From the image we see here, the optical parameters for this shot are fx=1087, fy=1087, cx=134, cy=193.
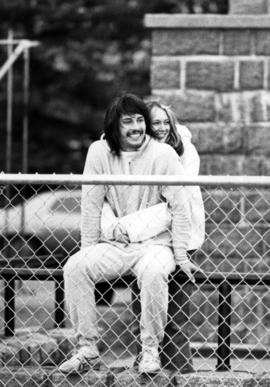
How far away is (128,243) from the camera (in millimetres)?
5699

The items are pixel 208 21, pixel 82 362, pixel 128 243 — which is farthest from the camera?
pixel 208 21

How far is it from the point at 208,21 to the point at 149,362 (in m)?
3.14

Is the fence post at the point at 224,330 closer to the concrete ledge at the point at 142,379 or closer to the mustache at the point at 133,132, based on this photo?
the concrete ledge at the point at 142,379

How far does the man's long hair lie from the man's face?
22mm

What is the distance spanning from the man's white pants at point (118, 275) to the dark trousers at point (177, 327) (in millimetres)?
162

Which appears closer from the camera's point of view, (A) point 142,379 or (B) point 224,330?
(A) point 142,379

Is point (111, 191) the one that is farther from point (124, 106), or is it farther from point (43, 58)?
point (43, 58)

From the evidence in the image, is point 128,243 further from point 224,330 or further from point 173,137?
point 173,137

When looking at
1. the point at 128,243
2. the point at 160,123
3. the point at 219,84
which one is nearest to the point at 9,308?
the point at 128,243

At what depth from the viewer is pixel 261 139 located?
25.5 ft

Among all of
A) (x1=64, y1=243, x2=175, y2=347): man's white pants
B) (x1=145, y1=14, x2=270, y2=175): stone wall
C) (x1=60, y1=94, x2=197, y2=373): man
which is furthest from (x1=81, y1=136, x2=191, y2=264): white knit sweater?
(x1=145, y1=14, x2=270, y2=175): stone wall

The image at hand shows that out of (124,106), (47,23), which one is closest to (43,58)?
(47,23)

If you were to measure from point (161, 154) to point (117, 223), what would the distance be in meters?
0.44

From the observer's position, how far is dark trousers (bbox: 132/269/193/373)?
18.7 feet
